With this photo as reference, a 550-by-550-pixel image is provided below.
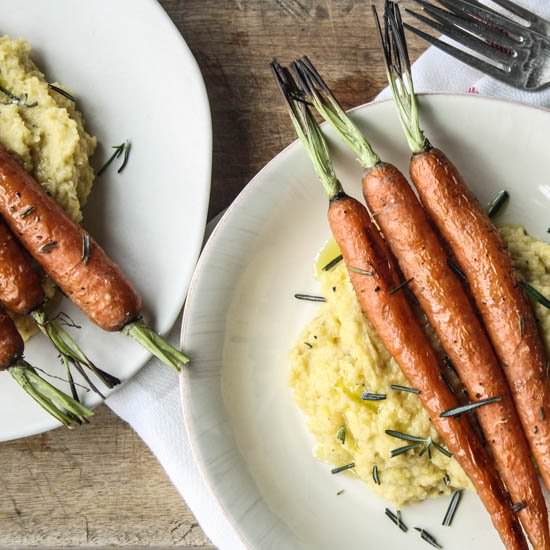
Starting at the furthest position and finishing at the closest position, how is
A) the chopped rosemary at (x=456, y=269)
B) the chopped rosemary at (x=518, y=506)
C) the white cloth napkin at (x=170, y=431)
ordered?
1. the white cloth napkin at (x=170, y=431)
2. the chopped rosemary at (x=456, y=269)
3. the chopped rosemary at (x=518, y=506)

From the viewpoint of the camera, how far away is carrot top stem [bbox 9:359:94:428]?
6.11ft

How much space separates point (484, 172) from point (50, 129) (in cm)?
111

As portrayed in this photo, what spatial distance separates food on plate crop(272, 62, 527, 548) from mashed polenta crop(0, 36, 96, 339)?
639mm

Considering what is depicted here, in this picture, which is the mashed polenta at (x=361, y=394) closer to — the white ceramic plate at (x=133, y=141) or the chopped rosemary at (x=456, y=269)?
the chopped rosemary at (x=456, y=269)

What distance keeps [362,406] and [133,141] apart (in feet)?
3.07

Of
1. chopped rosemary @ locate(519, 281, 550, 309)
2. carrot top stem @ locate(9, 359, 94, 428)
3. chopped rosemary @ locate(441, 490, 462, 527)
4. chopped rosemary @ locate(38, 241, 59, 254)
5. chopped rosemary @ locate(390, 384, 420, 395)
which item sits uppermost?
chopped rosemary @ locate(38, 241, 59, 254)

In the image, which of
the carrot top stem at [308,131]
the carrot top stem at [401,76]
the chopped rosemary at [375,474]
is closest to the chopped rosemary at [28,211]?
the carrot top stem at [308,131]

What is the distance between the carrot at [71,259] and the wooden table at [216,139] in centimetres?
41

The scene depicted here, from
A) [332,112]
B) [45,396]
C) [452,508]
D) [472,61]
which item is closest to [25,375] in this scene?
[45,396]

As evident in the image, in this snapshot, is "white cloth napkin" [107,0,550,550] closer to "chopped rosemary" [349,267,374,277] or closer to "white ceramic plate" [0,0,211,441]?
"white ceramic plate" [0,0,211,441]

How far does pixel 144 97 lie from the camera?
204cm

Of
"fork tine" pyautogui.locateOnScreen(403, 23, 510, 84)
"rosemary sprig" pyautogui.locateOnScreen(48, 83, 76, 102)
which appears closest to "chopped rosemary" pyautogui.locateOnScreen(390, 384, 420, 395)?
"fork tine" pyautogui.locateOnScreen(403, 23, 510, 84)

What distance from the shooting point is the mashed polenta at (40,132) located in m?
1.92

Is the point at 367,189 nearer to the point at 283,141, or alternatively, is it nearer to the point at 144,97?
the point at 283,141
